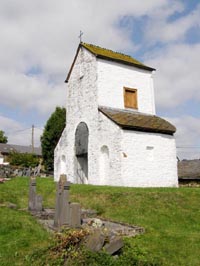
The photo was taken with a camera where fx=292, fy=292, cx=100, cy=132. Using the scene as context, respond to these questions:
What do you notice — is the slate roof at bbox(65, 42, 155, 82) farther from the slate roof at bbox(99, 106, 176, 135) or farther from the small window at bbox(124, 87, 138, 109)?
the slate roof at bbox(99, 106, 176, 135)

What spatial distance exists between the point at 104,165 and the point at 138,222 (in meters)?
10.6

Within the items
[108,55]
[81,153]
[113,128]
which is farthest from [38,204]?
[108,55]

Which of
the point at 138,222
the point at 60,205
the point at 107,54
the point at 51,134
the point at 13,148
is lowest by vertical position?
the point at 138,222

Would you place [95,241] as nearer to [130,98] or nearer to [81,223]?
[81,223]

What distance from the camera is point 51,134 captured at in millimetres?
40844

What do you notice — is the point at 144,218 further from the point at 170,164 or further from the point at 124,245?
the point at 170,164

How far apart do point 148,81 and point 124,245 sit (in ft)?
66.5

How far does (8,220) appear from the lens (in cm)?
930

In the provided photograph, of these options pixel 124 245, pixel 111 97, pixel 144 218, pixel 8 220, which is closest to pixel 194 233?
pixel 144 218

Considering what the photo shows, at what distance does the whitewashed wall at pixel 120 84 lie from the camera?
72.7 feet

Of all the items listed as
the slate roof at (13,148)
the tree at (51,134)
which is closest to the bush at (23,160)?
the tree at (51,134)

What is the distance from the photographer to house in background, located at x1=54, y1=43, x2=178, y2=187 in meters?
19.4

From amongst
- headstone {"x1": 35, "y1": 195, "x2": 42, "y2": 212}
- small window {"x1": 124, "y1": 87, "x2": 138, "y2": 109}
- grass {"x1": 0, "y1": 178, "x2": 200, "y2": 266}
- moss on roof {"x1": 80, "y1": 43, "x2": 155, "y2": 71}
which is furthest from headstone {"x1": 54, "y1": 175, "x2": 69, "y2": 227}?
moss on roof {"x1": 80, "y1": 43, "x2": 155, "y2": 71}

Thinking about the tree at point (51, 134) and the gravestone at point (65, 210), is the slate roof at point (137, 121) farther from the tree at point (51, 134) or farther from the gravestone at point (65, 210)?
the tree at point (51, 134)
